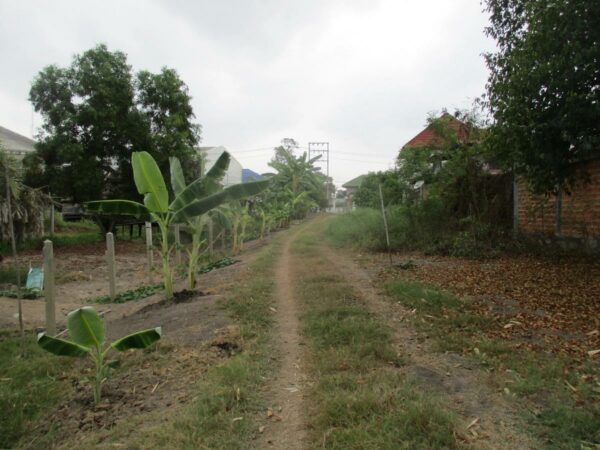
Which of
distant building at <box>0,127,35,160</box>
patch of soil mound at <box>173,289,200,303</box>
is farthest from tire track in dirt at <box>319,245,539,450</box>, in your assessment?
distant building at <box>0,127,35,160</box>

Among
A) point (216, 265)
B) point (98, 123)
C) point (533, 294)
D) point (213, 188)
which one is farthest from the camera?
point (98, 123)

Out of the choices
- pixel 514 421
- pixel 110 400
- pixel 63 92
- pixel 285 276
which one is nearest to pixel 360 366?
pixel 514 421

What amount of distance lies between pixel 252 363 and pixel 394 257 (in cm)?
810

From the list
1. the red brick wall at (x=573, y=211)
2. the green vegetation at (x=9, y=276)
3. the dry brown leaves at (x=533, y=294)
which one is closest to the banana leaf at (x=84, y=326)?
the dry brown leaves at (x=533, y=294)

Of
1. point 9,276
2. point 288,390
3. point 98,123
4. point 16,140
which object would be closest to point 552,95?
point 288,390

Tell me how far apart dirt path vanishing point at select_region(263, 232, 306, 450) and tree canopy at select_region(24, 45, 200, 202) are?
14.9 metres

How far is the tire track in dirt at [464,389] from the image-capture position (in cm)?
296

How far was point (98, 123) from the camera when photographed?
60.2 ft

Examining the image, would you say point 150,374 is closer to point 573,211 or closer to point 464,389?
point 464,389

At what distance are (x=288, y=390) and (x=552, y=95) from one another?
6492 millimetres

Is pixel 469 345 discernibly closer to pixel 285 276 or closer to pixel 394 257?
pixel 285 276

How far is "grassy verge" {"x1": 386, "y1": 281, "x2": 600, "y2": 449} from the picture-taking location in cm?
297

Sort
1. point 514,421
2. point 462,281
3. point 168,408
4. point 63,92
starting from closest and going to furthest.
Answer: point 514,421 < point 168,408 < point 462,281 < point 63,92

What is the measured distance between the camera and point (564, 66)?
6.72 metres
